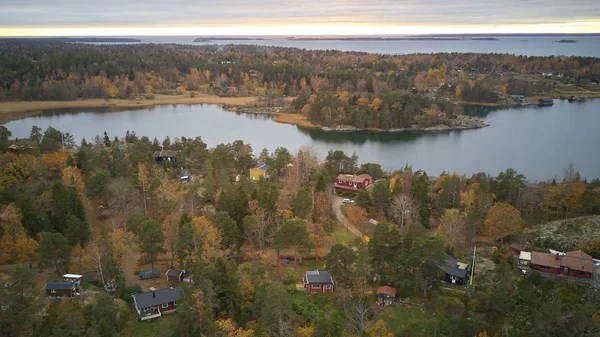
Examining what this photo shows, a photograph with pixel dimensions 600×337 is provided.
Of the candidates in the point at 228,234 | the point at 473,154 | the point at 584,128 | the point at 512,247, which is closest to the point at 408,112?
the point at 473,154

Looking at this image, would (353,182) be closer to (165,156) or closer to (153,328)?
(165,156)

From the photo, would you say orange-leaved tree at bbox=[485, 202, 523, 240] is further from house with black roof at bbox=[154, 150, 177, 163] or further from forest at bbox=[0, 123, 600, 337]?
house with black roof at bbox=[154, 150, 177, 163]

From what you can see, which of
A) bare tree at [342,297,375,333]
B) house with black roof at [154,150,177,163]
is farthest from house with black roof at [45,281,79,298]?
house with black roof at [154,150,177,163]

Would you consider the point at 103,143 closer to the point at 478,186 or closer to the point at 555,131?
the point at 478,186

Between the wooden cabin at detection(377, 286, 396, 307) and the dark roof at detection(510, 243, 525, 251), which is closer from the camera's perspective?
the wooden cabin at detection(377, 286, 396, 307)

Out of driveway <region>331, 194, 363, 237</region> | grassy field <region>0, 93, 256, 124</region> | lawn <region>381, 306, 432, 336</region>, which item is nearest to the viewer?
lawn <region>381, 306, 432, 336</region>

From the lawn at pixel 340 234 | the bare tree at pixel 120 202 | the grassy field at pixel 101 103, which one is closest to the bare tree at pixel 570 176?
the lawn at pixel 340 234

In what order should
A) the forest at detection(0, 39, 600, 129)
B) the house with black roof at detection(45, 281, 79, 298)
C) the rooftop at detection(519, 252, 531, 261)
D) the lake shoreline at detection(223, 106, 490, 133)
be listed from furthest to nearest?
the forest at detection(0, 39, 600, 129) → the lake shoreline at detection(223, 106, 490, 133) → the rooftop at detection(519, 252, 531, 261) → the house with black roof at detection(45, 281, 79, 298)
